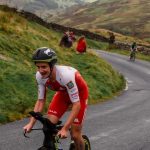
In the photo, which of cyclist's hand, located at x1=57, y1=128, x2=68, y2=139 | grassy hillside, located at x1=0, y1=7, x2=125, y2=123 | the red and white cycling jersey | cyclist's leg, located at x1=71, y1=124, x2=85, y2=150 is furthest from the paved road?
cyclist's hand, located at x1=57, y1=128, x2=68, y2=139

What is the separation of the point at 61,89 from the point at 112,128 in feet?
20.6

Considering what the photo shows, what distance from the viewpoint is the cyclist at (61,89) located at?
6242mm

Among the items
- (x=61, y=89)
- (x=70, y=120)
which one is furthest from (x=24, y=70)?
(x=70, y=120)

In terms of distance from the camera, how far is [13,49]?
69.8 feet

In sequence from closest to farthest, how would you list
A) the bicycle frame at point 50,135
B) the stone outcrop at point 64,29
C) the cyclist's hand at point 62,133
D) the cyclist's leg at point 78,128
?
the cyclist's hand at point 62,133 < the bicycle frame at point 50,135 < the cyclist's leg at point 78,128 < the stone outcrop at point 64,29

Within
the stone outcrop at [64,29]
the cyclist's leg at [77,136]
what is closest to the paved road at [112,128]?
the cyclist's leg at [77,136]

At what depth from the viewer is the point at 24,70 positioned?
57.9ft

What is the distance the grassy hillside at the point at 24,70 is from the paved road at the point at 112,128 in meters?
0.93

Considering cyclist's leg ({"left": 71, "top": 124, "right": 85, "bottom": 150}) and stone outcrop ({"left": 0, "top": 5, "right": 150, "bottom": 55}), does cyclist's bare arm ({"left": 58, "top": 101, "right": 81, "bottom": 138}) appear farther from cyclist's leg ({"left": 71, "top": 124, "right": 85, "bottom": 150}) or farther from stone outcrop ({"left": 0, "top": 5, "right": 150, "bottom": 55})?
stone outcrop ({"left": 0, "top": 5, "right": 150, "bottom": 55})

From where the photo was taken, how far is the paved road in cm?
1043

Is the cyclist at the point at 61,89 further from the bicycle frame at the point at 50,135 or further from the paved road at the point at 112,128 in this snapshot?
the paved road at the point at 112,128

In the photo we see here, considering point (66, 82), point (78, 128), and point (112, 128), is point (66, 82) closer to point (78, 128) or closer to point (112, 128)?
point (78, 128)

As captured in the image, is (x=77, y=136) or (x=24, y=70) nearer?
(x=77, y=136)

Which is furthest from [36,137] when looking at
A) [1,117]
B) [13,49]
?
[13,49]
